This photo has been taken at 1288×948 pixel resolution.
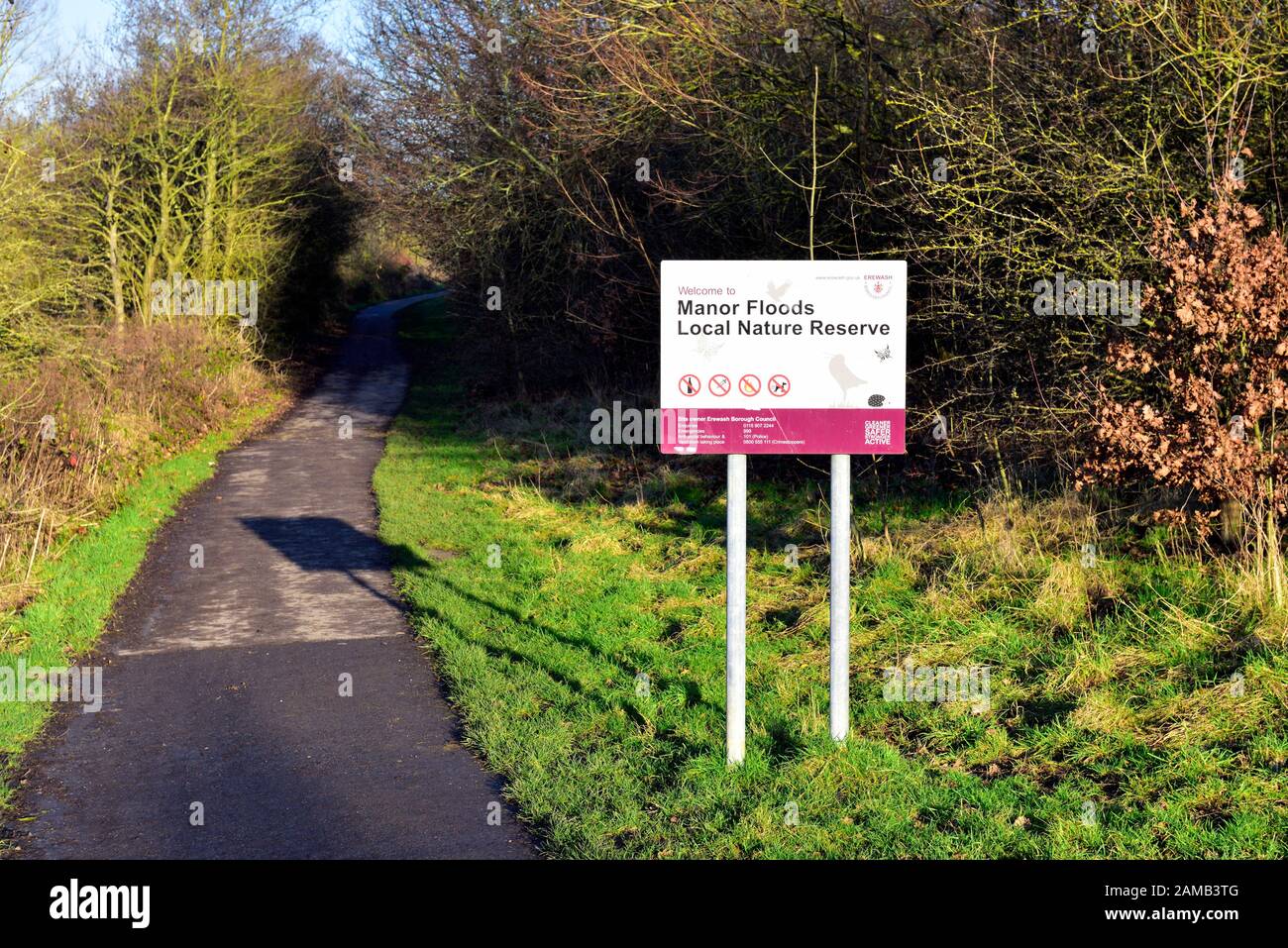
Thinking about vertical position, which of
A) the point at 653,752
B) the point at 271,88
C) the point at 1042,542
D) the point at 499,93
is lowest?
the point at 653,752

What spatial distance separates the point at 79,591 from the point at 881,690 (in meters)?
7.71

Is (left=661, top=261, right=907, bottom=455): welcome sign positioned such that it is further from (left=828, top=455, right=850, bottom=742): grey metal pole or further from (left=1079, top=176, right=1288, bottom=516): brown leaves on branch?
(left=1079, top=176, right=1288, bottom=516): brown leaves on branch

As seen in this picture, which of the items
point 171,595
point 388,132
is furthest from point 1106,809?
point 388,132

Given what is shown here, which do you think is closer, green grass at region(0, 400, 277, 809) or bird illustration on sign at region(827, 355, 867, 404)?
bird illustration on sign at region(827, 355, 867, 404)

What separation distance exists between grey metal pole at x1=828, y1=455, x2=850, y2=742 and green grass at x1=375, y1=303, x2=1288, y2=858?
18 cm

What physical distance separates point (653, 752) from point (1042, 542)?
432cm

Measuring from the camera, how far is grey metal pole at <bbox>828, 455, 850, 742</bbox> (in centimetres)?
627

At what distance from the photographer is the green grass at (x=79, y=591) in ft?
24.9

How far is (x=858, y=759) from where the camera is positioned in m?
6.05

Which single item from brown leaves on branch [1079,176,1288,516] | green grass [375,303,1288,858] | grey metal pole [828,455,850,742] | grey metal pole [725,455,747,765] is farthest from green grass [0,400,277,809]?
brown leaves on branch [1079,176,1288,516]

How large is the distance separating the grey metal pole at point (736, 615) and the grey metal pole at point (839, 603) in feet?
1.69

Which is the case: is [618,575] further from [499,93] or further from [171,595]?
[499,93]

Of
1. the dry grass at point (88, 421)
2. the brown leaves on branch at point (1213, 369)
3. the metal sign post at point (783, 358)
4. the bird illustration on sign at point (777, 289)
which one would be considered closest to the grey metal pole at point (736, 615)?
the metal sign post at point (783, 358)

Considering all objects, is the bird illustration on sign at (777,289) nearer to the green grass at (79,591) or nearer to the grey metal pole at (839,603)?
the grey metal pole at (839,603)
